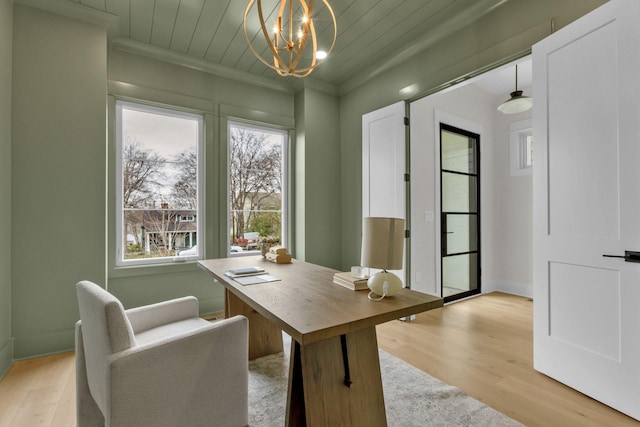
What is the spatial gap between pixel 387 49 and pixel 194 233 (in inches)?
112

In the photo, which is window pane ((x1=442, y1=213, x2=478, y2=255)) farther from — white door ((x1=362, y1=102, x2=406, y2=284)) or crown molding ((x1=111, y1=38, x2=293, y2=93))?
crown molding ((x1=111, y1=38, x2=293, y2=93))

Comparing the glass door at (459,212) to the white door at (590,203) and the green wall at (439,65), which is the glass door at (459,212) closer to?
the green wall at (439,65)

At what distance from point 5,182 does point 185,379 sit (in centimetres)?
221

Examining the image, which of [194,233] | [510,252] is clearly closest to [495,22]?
[510,252]

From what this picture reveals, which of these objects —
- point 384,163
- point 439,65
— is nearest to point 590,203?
point 439,65

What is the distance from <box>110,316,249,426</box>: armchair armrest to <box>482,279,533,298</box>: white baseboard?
13.1ft

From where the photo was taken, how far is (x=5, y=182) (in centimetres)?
228

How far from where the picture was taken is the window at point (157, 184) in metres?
3.07

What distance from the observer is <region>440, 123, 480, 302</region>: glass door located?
155 inches

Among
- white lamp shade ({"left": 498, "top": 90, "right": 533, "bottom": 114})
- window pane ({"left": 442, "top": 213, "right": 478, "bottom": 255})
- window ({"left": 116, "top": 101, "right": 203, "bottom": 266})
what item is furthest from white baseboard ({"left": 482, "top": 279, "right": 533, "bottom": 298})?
window ({"left": 116, "top": 101, "right": 203, "bottom": 266})

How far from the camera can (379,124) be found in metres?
3.53

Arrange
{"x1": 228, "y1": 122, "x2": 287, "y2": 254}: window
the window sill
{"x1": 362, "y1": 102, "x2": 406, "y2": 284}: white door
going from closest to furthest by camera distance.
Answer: the window sill, {"x1": 362, "y1": 102, "x2": 406, "y2": 284}: white door, {"x1": 228, "y1": 122, "x2": 287, "y2": 254}: window

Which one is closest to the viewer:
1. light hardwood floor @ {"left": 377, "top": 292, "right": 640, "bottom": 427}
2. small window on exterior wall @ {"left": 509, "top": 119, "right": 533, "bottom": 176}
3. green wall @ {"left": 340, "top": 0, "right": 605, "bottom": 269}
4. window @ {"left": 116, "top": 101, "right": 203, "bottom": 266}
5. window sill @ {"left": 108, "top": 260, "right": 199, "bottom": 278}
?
light hardwood floor @ {"left": 377, "top": 292, "right": 640, "bottom": 427}

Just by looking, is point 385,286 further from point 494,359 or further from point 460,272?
point 460,272
